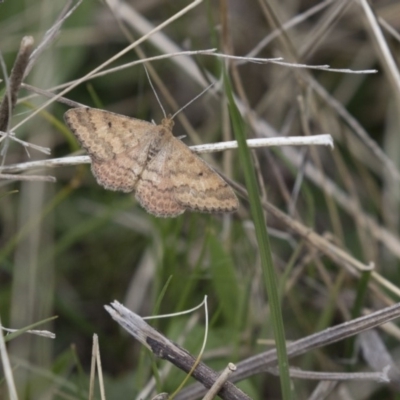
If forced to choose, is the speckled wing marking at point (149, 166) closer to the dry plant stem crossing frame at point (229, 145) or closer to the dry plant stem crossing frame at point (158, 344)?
the dry plant stem crossing frame at point (229, 145)

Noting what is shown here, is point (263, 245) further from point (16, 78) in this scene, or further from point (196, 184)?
point (16, 78)

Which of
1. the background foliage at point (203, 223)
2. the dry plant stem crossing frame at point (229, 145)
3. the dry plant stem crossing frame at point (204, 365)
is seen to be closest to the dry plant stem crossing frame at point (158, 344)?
the dry plant stem crossing frame at point (204, 365)

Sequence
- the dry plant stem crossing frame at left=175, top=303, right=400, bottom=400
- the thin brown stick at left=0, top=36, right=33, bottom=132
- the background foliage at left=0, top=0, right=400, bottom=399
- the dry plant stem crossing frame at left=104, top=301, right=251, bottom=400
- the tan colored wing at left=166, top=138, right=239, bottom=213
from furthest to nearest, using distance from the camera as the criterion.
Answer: the background foliage at left=0, top=0, right=400, bottom=399
the tan colored wing at left=166, top=138, right=239, bottom=213
the dry plant stem crossing frame at left=175, top=303, right=400, bottom=400
the dry plant stem crossing frame at left=104, top=301, right=251, bottom=400
the thin brown stick at left=0, top=36, right=33, bottom=132

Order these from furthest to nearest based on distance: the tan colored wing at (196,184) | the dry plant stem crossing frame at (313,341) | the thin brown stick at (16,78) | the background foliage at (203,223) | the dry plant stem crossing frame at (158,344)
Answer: the background foliage at (203,223)
the tan colored wing at (196,184)
the dry plant stem crossing frame at (313,341)
the dry plant stem crossing frame at (158,344)
the thin brown stick at (16,78)

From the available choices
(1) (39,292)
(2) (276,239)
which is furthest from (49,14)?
(2) (276,239)

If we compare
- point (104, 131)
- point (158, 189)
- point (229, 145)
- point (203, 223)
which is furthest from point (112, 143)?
point (203, 223)

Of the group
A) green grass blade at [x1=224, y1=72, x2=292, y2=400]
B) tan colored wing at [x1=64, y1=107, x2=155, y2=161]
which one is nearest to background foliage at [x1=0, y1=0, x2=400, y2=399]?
tan colored wing at [x1=64, y1=107, x2=155, y2=161]

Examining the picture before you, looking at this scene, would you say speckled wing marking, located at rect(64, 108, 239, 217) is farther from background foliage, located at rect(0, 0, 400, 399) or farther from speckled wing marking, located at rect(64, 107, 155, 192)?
background foliage, located at rect(0, 0, 400, 399)

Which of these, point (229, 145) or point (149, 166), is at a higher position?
point (229, 145)
